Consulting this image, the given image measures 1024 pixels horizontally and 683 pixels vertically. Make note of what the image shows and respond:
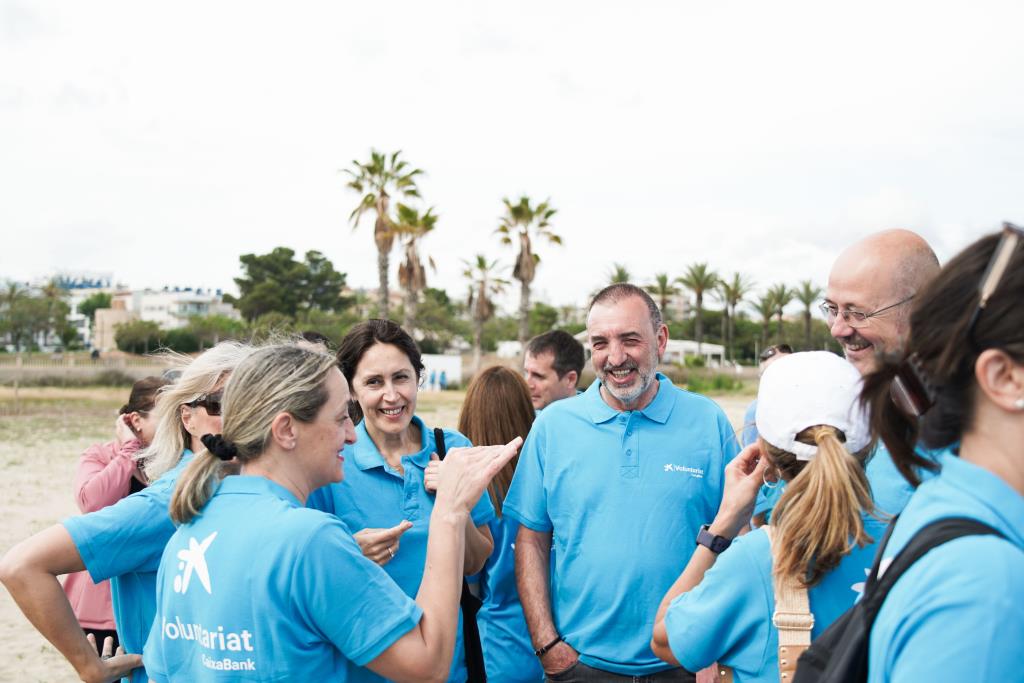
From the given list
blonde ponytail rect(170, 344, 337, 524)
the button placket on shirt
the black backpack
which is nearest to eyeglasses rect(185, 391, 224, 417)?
blonde ponytail rect(170, 344, 337, 524)

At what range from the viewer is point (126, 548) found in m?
3.10

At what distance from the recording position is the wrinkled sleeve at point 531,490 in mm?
4066

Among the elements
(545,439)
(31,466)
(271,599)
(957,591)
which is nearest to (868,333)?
(545,439)

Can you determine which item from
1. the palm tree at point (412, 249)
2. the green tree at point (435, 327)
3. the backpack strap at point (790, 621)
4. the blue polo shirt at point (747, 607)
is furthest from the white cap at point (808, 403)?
the green tree at point (435, 327)

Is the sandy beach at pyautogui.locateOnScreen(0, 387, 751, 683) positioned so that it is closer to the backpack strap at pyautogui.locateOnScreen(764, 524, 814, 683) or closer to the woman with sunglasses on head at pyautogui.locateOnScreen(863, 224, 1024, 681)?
the backpack strap at pyautogui.locateOnScreen(764, 524, 814, 683)

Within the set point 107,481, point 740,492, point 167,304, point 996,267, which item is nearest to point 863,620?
point 996,267

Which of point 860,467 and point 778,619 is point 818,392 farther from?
point 778,619

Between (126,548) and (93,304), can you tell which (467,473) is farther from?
(93,304)

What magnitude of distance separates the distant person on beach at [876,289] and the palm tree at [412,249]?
3702 centimetres

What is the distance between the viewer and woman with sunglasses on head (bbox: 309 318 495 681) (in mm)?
3598

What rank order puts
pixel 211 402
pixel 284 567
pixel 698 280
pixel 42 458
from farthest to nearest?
pixel 698 280 → pixel 42 458 → pixel 211 402 → pixel 284 567

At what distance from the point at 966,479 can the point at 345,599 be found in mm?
1555

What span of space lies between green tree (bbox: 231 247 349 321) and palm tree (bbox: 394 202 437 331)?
4502 centimetres

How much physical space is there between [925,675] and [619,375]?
9.31 ft
